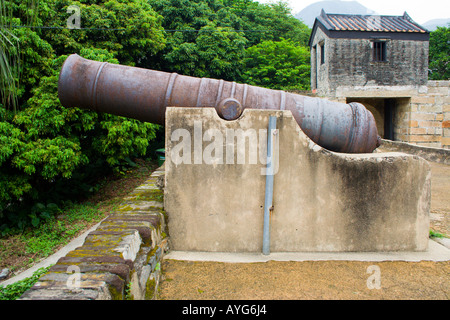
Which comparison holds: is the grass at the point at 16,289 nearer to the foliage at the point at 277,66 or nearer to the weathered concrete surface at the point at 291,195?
the weathered concrete surface at the point at 291,195

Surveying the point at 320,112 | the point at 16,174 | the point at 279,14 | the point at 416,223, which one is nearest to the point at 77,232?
the point at 16,174

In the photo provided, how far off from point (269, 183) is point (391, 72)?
13.4 metres

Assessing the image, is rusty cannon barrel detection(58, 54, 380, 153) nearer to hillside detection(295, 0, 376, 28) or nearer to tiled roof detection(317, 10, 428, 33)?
tiled roof detection(317, 10, 428, 33)

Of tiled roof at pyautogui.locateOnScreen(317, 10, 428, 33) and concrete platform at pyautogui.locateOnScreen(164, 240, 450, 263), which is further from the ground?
tiled roof at pyautogui.locateOnScreen(317, 10, 428, 33)

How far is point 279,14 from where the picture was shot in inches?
853

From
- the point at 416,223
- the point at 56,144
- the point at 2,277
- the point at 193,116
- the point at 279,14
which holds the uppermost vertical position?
the point at 279,14

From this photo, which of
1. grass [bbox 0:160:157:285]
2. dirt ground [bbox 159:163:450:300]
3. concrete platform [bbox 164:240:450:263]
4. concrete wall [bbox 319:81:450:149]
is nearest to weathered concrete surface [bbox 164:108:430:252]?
concrete platform [bbox 164:240:450:263]

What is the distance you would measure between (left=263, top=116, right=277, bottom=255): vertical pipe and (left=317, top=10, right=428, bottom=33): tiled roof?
12277mm

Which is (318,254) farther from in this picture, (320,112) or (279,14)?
(279,14)

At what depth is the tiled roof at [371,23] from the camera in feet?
45.7

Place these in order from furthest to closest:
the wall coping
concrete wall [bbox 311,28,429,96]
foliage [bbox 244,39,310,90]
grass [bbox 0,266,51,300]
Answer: foliage [bbox 244,39,310,90] → concrete wall [bbox 311,28,429,96] → grass [bbox 0,266,51,300] → the wall coping

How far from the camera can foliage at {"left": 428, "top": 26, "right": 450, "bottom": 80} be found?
834 inches

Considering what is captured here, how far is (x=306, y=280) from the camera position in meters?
2.69
